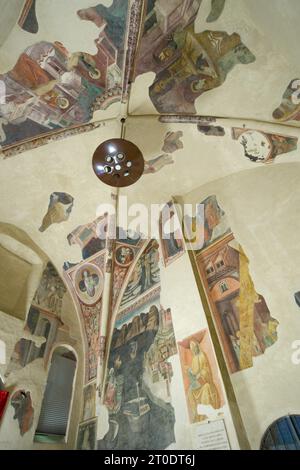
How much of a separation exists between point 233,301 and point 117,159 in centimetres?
358

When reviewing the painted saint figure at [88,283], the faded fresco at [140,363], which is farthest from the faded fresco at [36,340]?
the faded fresco at [140,363]

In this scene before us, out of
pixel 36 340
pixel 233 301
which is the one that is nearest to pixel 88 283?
pixel 36 340

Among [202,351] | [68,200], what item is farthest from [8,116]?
[202,351]

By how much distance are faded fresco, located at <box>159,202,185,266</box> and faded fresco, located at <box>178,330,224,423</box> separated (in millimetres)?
2200

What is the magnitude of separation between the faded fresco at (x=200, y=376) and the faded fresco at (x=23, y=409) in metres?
3.56

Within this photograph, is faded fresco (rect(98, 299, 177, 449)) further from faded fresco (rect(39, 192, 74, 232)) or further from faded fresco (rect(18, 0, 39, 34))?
faded fresco (rect(18, 0, 39, 34))

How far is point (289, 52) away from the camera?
5172 mm

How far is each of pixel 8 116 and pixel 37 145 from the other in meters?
0.88

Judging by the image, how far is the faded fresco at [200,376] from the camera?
529 centimetres

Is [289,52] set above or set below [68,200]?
below

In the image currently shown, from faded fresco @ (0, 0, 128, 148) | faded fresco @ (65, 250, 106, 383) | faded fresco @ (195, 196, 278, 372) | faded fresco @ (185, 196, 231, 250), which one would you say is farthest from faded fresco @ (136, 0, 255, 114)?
faded fresco @ (65, 250, 106, 383)

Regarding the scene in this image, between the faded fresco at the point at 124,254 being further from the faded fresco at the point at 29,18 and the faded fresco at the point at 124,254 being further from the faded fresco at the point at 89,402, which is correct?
the faded fresco at the point at 29,18

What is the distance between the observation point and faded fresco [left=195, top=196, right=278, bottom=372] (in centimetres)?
552
